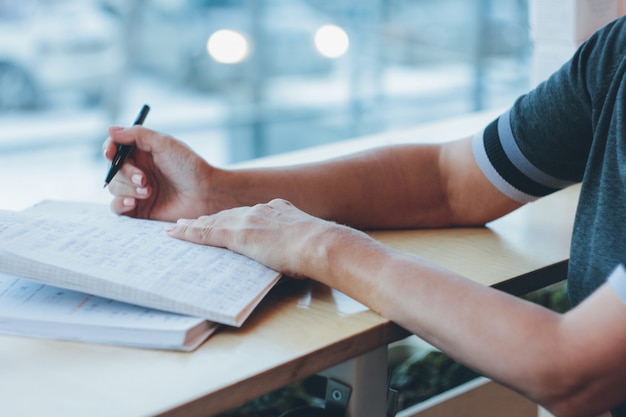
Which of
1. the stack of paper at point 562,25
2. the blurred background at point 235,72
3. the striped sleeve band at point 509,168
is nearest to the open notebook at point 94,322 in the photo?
the striped sleeve band at point 509,168

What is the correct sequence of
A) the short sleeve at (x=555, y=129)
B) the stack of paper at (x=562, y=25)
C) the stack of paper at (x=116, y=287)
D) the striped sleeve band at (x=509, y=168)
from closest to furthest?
the stack of paper at (x=116, y=287) → the short sleeve at (x=555, y=129) → the striped sleeve band at (x=509, y=168) → the stack of paper at (x=562, y=25)

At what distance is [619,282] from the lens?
27.5 inches

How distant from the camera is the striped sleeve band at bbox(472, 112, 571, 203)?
107cm

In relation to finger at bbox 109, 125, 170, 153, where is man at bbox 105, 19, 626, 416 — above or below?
below

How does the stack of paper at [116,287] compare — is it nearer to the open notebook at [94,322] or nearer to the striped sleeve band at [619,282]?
the open notebook at [94,322]

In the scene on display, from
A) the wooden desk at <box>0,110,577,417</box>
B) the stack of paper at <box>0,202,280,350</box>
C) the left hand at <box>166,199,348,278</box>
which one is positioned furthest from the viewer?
the left hand at <box>166,199,348,278</box>

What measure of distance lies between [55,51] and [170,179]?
340 centimetres

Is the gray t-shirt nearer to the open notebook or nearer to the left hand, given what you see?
the left hand

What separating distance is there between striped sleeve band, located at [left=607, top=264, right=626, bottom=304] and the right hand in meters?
0.53

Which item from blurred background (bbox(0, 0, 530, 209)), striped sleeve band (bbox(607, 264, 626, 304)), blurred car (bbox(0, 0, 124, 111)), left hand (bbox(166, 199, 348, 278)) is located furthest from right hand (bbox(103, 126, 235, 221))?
blurred car (bbox(0, 0, 124, 111))

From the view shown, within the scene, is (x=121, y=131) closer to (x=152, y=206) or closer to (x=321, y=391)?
(x=152, y=206)

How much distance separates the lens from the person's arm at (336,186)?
1.05 metres

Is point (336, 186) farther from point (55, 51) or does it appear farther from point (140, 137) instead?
point (55, 51)

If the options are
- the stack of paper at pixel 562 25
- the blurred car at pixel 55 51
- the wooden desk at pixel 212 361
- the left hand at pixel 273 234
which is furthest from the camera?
the blurred car at pixel 55 51
